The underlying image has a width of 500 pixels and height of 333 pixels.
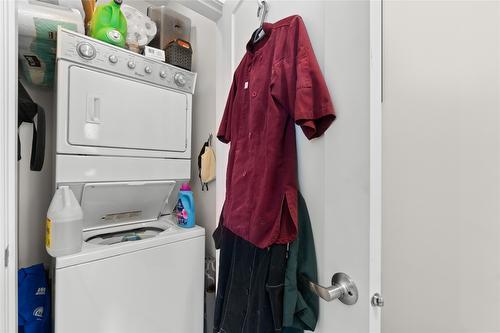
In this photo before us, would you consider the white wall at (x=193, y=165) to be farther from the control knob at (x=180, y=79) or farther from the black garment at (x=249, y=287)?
the black garment at (x=249, y=287)

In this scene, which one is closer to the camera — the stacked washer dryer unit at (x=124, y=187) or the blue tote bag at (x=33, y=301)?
the stacked washer dryer unit at (x=124, y=187)

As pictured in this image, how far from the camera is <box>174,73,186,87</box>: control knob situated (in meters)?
1.76

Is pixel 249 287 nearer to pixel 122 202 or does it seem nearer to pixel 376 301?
pixel 376 301

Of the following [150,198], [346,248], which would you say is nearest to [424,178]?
[346,248]

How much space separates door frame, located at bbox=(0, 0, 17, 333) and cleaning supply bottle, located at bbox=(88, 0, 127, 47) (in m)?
0.64

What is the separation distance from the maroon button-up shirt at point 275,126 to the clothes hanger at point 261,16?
2 centimetres

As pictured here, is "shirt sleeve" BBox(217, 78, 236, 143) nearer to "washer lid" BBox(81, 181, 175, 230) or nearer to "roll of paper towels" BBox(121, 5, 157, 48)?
"washer lid" BBox(81, 181, 175, 230)

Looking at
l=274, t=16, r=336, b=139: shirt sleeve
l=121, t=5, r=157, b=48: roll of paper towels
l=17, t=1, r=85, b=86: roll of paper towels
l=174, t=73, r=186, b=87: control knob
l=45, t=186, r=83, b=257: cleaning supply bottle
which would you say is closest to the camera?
l=274, t=16, r=336, b=139: shirt sleeve

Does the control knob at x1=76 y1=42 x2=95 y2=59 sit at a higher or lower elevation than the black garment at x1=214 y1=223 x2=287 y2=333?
higher

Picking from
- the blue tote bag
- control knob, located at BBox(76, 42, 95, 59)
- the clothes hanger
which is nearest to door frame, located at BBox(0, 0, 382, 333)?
control knob, located at BBox(76, 42, 95, 59)

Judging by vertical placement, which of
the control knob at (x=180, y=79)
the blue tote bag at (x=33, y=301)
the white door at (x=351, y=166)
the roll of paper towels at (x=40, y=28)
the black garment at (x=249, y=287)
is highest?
the roll of paper towels at (x=40, y=28)

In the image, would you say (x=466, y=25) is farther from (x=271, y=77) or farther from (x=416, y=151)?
(x=271, y=77)

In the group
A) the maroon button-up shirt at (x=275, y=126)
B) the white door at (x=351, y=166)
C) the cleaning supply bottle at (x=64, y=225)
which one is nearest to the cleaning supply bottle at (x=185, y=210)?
the cleaning supply bottle at (x=64, y=225)

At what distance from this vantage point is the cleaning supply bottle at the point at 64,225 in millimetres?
1182
